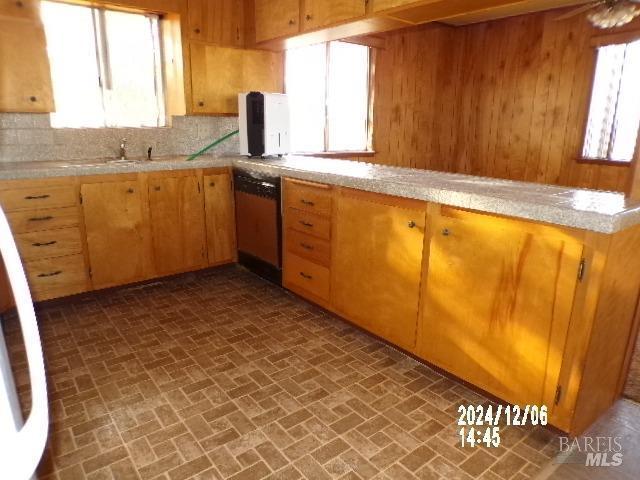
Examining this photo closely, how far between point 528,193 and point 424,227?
1.51 ft

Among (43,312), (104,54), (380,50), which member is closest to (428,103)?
(380,50)

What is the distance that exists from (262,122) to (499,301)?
2.32 m

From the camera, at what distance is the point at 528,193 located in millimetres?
1834

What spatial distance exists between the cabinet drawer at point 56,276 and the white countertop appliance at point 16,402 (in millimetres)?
2375

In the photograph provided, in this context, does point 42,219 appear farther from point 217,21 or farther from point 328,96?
point 328,96

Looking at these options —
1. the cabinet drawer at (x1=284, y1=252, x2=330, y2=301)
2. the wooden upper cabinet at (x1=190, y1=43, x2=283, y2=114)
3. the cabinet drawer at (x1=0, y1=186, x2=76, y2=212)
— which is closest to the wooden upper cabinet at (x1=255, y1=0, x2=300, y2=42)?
the wooden upper cabinet at (x1=190, y1=43, x2=283, y2=114)

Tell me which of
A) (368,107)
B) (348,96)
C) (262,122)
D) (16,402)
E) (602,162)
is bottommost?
(16,402)

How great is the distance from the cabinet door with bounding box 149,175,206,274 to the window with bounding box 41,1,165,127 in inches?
30.3

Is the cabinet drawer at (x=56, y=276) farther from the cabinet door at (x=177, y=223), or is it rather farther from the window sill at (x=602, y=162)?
the window sill at (x=602, y=162)

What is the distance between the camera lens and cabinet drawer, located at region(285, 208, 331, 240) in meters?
2.62

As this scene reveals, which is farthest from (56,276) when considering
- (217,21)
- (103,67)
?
(217,21)

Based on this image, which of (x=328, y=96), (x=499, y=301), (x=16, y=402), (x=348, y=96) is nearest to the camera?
(x=16, y=402)

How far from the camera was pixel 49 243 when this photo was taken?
277cm
